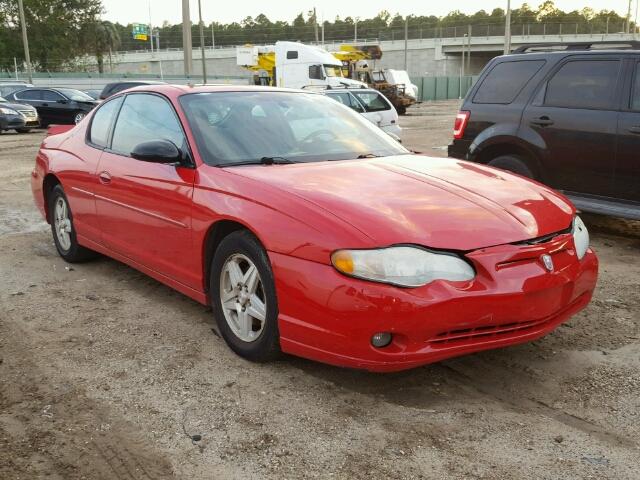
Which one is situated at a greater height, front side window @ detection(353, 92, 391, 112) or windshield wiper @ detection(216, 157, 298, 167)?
windshield wiper @ detection(216, 157, 298, 167)

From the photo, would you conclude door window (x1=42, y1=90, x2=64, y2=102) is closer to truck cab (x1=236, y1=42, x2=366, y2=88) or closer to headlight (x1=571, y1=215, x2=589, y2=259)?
truck cab (x1=236, y1=42, x2=366, y2=88)

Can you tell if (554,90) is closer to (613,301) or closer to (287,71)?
(613,301)

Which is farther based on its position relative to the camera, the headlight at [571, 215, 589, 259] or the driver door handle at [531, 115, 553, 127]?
the driver door handle at [531, 115, 553, 127]

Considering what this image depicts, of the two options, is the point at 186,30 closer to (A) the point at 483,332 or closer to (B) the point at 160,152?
(B) the point at 160,152

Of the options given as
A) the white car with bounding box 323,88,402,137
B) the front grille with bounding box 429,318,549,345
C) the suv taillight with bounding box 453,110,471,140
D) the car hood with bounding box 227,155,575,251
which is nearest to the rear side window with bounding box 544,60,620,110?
the suv taillight with bounding box 453,110,471,140

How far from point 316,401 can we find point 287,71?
31745 millimetres

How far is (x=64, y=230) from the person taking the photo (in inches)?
223

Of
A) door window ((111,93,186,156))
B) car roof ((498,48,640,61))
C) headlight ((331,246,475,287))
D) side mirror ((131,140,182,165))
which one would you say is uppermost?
car roof ((498,48,640,61))

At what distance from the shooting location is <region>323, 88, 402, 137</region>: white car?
17.4 m

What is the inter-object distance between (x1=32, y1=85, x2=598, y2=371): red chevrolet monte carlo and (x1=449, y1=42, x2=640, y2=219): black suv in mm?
2450

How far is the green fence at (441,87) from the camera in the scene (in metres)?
58.8

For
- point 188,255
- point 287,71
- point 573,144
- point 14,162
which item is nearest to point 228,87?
point 188,255

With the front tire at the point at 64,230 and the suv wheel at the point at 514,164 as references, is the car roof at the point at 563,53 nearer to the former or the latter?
the suv wheel at the point at 514,164

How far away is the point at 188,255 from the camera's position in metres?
3.96
